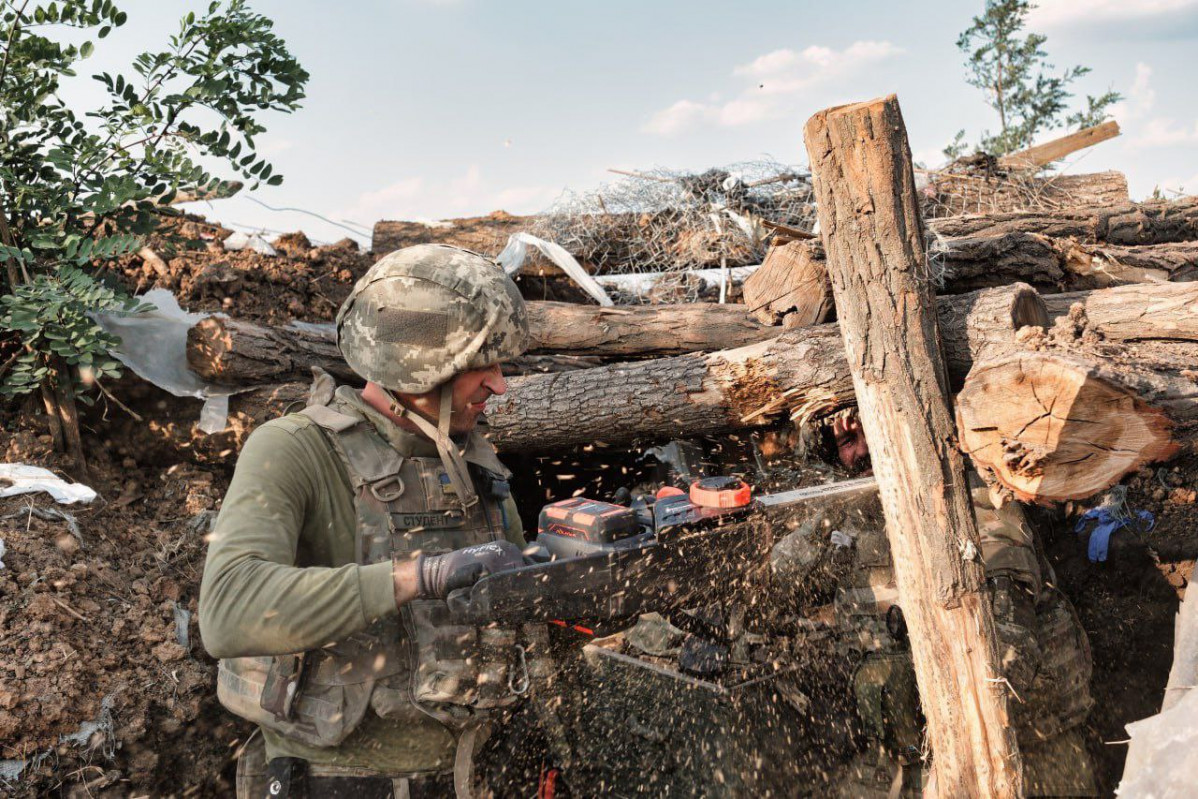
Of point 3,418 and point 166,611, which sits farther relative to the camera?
point 3,418

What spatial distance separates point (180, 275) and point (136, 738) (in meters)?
3.20

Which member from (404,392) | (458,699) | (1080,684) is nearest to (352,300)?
(404,392)

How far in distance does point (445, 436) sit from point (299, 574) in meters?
0.62

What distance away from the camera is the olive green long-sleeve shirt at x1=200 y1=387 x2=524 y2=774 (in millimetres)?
1707

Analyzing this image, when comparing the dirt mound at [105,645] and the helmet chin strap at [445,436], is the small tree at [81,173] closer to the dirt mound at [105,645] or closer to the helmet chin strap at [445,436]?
the dirt mound at [105,645]

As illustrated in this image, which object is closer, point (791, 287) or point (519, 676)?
point (519, 676)

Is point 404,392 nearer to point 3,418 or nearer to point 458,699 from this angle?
point 458,699

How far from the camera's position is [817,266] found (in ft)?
13.5

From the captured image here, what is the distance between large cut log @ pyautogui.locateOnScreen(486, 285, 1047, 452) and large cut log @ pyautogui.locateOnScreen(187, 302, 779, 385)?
0.31m

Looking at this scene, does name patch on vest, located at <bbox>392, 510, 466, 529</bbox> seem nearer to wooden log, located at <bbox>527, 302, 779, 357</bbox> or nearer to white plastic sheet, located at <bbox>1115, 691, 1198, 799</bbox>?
white plastic sheet, located at <bbox>1115, 691, 1198, 799</bbox>

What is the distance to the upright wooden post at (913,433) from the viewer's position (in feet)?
9.20

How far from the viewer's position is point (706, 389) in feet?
13.6

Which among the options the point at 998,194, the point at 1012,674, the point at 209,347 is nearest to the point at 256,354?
the point at 209,347

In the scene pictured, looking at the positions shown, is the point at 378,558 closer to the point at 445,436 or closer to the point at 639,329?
the point at 445,436
